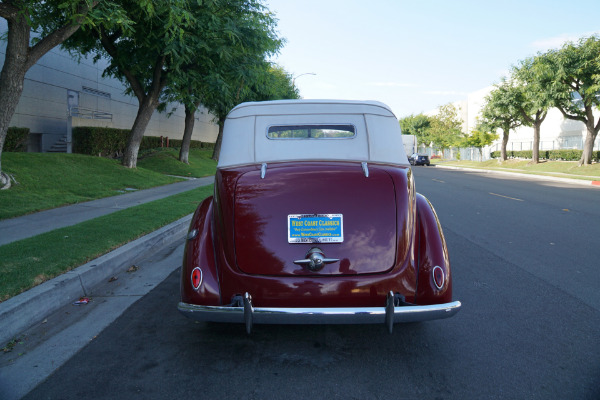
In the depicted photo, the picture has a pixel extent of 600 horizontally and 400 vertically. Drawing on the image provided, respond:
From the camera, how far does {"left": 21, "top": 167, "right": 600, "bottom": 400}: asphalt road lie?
2914 mm

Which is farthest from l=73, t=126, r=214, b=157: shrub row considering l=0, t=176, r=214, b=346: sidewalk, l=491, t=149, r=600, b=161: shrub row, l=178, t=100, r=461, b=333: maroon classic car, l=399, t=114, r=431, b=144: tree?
l=399, t=114, r=431, b=144: tree

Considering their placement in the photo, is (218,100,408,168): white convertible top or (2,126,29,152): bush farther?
(2,126,29,152): bush

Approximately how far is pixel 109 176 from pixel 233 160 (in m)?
13.4

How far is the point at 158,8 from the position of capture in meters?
12.7

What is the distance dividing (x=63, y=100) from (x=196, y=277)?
24882mm

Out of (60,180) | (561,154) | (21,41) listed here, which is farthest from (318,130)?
(561,154)

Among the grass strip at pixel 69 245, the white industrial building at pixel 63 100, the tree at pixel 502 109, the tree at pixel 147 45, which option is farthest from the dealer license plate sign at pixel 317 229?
the tree at pixel 502 109

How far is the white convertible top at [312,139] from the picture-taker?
3.89 meters

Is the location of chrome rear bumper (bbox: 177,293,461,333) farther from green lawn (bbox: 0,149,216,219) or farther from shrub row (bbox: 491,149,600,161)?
shrub row (bbox: 491,149,600,161)

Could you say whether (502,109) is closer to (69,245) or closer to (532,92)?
(532,92)

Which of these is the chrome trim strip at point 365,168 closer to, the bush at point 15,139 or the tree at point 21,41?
the tree at point 21,41

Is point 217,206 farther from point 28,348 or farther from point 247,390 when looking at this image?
point 28,348

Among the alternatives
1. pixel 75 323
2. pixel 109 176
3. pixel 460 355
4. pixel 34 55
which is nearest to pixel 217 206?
pixel 75 323

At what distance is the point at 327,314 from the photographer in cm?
305
